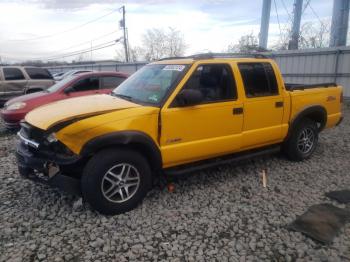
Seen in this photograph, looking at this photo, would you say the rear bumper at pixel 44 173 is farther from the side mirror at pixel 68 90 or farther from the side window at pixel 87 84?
the side window at pixel 87 84

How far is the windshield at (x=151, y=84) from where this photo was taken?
163 inches

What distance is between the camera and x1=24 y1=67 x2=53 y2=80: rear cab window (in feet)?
39.2

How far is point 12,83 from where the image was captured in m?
11.4

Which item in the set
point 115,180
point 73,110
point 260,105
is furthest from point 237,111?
point 73,110

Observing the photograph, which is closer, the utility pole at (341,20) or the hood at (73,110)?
the hood at (73,110)

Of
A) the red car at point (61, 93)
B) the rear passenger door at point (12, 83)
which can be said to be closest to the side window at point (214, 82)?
the red car at point (61, 93)

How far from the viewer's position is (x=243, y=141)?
4.75 metres

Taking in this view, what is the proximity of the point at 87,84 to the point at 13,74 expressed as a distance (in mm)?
5027

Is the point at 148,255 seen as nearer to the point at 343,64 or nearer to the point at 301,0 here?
the point at 343,64

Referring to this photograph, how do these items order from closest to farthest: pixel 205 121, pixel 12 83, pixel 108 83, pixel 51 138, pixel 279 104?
pixel 51 138 → pixel 205 121 → pixel 279 104 → pixel 108 83 → pixel 12 83

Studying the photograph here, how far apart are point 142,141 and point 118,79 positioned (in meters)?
5.56

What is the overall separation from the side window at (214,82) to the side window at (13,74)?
9.59 meters

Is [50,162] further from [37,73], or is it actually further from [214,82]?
[37,73]

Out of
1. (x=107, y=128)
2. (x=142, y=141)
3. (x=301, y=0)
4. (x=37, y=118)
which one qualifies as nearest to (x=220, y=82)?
(x=142, y=141)
